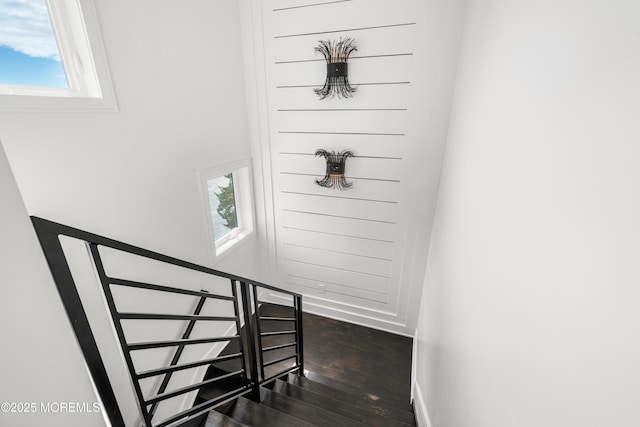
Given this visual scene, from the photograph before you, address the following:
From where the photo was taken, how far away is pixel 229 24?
2512 mm

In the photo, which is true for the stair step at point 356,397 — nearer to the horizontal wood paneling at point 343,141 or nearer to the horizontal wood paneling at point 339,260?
the horizontal wood paneling at point 343,141

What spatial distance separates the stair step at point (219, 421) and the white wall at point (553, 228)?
1292mm

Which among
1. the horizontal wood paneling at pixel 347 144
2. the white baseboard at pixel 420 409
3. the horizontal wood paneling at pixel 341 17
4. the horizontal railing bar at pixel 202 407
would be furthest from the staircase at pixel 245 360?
the horizontal wood paneling at pixel 341 17

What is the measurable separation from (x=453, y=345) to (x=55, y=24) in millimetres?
2722

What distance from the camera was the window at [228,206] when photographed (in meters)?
2.60

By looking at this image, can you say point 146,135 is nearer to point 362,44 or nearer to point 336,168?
point 336,168

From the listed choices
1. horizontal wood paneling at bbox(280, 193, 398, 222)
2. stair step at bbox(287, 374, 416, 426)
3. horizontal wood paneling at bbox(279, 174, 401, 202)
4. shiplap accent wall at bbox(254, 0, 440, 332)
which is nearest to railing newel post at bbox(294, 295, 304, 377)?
stair step at bbox(287, 374, 416, 426)

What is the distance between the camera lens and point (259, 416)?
72.2 inches

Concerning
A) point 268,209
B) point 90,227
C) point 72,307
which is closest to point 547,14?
point 72,307

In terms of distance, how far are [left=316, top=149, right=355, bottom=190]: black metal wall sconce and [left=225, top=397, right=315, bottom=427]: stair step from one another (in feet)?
6.81

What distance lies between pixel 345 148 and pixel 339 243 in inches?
44.4

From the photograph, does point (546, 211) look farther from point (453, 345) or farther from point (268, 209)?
point (268, 209)

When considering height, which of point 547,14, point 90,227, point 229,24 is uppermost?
point 229,24

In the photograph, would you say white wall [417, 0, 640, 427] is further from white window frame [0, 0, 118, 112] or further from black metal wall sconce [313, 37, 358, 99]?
white window frame [0, 0, 118, 112]
